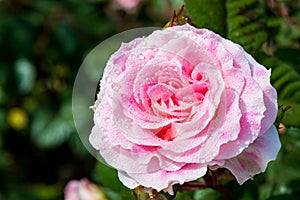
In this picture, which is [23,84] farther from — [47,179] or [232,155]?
[232,155]

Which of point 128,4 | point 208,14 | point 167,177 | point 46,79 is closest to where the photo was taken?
point 167,177

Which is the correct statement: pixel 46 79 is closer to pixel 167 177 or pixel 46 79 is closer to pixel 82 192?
pixel 82 192

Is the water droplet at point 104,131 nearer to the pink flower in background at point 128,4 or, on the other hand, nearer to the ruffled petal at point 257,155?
the ruffled petal at point 257,155

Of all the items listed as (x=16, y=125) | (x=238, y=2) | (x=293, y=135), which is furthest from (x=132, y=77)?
(x=16, y=125)

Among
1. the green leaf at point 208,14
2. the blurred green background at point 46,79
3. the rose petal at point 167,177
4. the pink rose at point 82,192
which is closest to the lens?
the rose petal at point 167,177

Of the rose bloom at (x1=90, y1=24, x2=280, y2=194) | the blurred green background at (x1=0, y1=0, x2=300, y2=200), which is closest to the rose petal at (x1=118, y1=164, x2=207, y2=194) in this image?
the rose bloom at (x1=90, y1=24, x2=280, y2=194)

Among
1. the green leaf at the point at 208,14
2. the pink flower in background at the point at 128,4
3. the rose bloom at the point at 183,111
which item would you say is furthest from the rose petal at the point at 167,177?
the pink flower in background at the point at 128,4

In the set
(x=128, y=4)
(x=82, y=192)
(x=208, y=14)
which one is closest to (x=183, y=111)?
(x=208, y=14)
